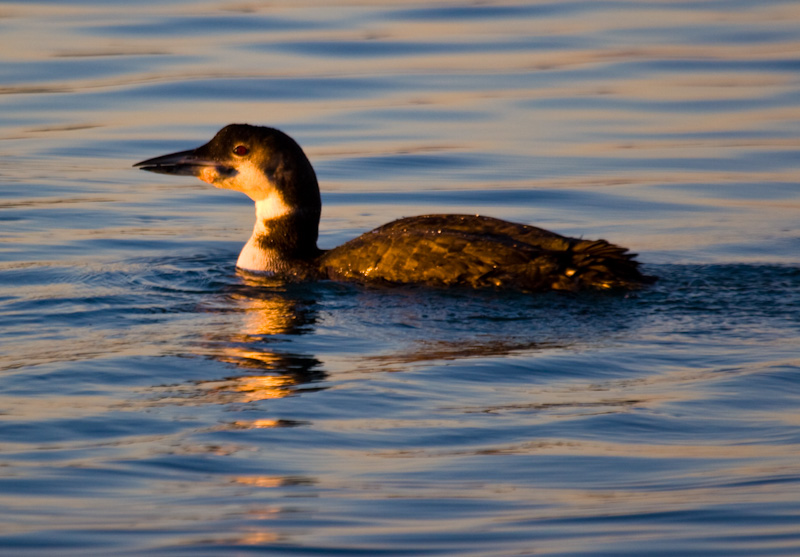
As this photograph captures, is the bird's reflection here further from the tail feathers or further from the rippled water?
the tail feathers

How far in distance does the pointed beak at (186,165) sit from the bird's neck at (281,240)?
379mm

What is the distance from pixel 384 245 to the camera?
7586 millimetres

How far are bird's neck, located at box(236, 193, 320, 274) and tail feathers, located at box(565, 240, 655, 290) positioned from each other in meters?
1.79

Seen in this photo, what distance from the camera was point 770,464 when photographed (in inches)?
192

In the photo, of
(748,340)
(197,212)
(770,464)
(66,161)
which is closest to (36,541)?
(770,464)

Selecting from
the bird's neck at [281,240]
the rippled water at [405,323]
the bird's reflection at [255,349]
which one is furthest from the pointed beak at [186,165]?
the bird's reflection at [255,349]

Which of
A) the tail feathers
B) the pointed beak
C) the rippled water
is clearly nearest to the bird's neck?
the rippled water

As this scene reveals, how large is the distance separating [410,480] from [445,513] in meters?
0.33

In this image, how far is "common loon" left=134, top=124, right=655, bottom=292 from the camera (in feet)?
23.5

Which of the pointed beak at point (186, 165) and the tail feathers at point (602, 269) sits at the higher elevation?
the pointed beak at point (186, 165)

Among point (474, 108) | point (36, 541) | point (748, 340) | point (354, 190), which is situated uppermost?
point (474, 108)

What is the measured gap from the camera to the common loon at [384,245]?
7.15m

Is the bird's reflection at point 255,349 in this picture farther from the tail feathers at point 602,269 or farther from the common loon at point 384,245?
the tail feathers at point 602,269

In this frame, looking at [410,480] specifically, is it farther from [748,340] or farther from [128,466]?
[748,340]
